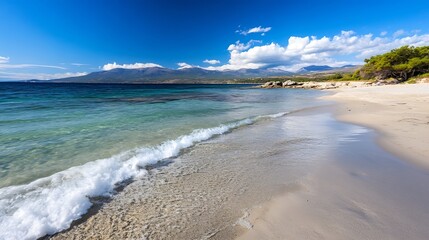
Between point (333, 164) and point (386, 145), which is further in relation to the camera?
point (386, 145)

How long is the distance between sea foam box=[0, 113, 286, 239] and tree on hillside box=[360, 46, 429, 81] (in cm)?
7764

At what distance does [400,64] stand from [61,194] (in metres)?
85.4

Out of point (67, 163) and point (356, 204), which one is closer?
point (356, 204)

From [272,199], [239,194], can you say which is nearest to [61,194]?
[239,194]

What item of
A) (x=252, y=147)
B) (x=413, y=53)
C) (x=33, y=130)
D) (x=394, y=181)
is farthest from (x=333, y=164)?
(x=413, y=53)

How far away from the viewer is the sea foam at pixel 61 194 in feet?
13.3

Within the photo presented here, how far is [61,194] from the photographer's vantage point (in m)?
5.12

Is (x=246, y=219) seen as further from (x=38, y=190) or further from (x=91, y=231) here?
(x=38, y=190)

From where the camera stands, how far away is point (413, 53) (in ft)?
230

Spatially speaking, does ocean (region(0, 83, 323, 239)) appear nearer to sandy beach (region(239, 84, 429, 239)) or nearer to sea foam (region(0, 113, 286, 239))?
sea foam (region(0, 113, 286, 239))

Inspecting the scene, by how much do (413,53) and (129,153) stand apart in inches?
3563

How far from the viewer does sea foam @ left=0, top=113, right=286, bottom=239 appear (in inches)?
160

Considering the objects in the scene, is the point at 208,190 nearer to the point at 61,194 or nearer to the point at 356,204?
the point at 356,204

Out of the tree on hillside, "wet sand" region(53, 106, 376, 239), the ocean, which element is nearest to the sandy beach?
"wet sand" region(53, 106, 376, 239)
